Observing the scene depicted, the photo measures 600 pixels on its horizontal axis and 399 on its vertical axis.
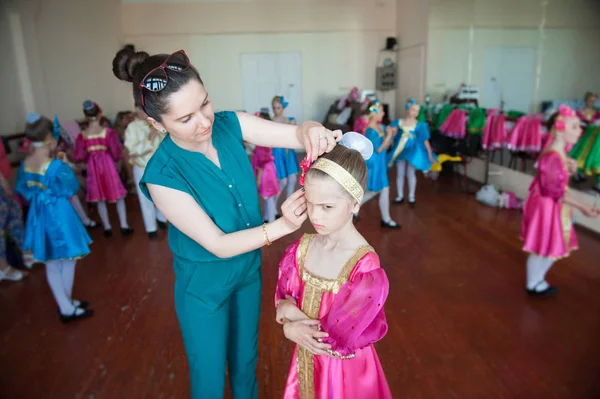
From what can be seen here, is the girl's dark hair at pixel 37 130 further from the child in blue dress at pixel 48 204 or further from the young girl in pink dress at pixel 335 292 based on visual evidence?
the young girl in pink dress at pixel 335 292

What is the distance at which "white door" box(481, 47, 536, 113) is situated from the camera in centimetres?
645

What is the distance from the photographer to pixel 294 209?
3.85 ft

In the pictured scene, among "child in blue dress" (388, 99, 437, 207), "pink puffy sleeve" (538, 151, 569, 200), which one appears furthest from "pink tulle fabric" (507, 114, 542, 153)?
"pink puffy sleeve" (538, 151, 569, 200)

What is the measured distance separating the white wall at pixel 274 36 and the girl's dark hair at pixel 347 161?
29.4 ft

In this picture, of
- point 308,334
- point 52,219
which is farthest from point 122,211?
point 308,334

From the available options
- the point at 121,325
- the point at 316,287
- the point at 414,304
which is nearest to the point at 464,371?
the point at 414,304

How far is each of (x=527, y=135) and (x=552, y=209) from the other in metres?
2.56

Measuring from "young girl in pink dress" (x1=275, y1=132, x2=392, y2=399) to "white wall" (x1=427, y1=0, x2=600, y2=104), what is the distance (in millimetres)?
4994

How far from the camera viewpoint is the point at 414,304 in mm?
2922

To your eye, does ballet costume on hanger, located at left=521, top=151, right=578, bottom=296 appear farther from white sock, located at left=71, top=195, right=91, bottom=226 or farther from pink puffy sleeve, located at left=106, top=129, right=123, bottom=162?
white sock, located at left=71, top=195, right=91, bottom=226

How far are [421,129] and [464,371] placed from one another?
3378 mm

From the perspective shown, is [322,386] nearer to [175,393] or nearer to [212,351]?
[212,351]

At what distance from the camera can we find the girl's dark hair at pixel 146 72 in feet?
3.66

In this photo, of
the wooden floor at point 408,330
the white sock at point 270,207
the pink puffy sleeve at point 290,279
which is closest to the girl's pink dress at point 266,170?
the white sock at point 270,207
